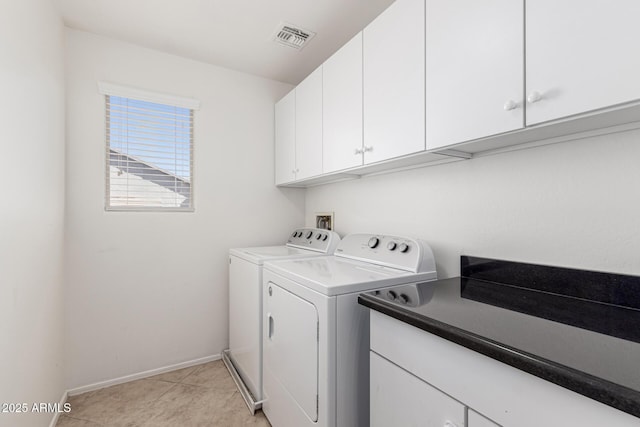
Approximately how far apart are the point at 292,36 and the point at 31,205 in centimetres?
180

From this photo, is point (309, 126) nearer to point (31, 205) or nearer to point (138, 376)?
point (31, 205)

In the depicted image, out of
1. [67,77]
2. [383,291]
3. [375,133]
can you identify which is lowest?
[383,291]

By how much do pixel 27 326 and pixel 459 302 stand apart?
178 centimetres

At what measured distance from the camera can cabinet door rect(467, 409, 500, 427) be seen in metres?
0.71

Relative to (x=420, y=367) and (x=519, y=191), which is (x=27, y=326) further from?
(x=519, y=191)

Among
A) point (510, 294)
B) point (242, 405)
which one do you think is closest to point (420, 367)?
point (510, 294)

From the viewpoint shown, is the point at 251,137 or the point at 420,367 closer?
the point at 420,367

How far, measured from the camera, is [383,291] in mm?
1191

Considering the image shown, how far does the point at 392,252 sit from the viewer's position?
157 centimetres

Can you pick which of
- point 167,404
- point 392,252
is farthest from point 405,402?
Result: point 167,404

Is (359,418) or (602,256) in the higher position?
(602,256)

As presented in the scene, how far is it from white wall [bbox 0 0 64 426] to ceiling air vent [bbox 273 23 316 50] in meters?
1.27

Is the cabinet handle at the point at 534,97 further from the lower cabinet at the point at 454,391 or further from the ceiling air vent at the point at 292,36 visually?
the ceiling air vent at the point at 292,36

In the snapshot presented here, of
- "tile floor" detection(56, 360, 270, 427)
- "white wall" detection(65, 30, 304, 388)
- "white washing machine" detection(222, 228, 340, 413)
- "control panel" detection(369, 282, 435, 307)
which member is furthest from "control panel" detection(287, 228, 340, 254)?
"tile floor" detection(56, 360, 270, 427)
